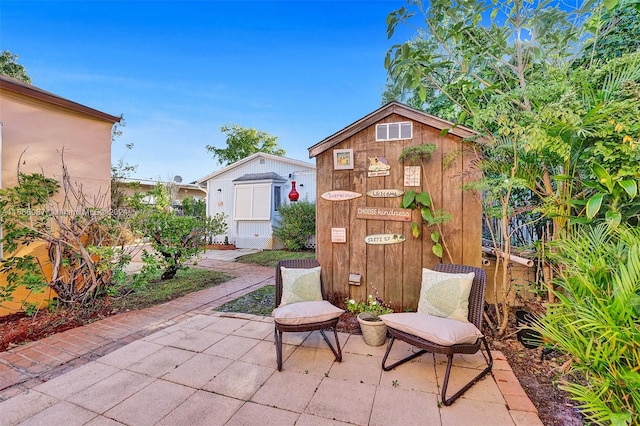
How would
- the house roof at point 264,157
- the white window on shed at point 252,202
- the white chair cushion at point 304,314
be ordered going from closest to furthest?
1. the white chair cushion at point 304,314
2. the white window on shed at point 252,202
3. the house roof at point 264,157

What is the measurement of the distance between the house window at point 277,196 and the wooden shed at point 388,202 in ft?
23.4

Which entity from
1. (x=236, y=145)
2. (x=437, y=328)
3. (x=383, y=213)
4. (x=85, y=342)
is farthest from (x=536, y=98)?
(x=236, y=145)

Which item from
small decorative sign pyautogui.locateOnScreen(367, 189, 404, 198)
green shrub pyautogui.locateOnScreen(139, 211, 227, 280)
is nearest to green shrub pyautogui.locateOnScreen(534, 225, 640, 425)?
small decorative sign pyautogui.locateOnScreen(367, 189, 404, 198)

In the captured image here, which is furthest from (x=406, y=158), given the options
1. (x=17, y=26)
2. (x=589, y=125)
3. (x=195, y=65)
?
(x=17, y=26)

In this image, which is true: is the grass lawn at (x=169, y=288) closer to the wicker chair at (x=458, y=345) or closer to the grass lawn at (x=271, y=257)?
the grass lawn at (x=271, y=257)

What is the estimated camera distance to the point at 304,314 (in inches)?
105

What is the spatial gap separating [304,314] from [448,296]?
146 cm

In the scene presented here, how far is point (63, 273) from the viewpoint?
405cm

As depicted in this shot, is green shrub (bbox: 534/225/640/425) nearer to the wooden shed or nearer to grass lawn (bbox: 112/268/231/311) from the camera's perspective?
the wooden shed

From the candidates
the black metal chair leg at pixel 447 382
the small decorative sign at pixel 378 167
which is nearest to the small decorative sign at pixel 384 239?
the small decorative sign at pixel 378 167

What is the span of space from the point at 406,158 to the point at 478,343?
2341 millimetres

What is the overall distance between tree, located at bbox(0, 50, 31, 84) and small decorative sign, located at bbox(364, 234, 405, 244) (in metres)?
17.4

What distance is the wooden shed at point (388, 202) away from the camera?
11.5 feet

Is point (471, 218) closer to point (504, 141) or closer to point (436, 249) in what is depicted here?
point (436, 249)
